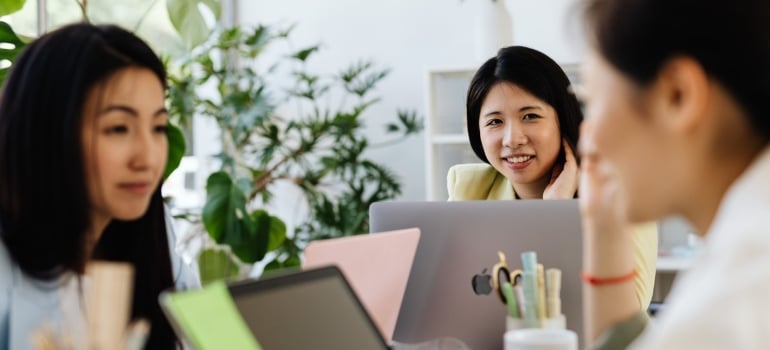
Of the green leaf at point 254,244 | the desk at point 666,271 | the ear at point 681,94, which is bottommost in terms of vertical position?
the desk at point 666,271

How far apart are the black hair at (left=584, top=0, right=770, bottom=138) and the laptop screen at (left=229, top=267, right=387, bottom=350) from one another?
432 mm

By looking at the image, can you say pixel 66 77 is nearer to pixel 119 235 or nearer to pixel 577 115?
pixel 119 235

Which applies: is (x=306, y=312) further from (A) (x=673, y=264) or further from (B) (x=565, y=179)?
(A) (x=673, y=264)

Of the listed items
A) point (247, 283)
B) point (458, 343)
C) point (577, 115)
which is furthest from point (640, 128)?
point (577, 115)

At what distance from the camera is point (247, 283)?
881 mm

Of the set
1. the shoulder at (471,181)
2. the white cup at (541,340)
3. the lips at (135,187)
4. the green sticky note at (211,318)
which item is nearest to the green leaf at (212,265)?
the shoulder at (471,181)

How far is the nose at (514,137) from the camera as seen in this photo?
2.05 m

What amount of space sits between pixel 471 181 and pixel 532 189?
0.15 metres

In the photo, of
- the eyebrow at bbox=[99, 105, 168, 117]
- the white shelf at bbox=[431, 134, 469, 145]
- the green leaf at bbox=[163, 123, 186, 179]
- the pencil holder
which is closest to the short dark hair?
the green leaf at bbox=[163, 123, 186, 179]

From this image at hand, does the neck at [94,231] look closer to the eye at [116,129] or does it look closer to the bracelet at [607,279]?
the eye at [116,129]

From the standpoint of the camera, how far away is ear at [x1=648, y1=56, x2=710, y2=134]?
0.67m

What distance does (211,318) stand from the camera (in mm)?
788

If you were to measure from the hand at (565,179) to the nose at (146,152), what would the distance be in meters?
1.06

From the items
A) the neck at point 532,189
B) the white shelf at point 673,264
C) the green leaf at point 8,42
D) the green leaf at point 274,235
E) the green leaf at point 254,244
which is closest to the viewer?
the green leaf at point 8,42
